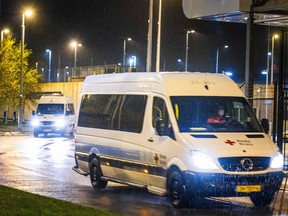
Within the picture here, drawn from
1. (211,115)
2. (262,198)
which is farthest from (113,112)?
(262,198)

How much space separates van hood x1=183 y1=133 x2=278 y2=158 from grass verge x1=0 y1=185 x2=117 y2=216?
218cm

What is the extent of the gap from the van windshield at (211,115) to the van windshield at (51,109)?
2578 cm

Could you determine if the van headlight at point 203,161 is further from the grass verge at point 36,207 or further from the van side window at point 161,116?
the grass verge at point 36,207

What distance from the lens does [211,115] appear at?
12.7 m

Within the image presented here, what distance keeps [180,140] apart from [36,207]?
287cm

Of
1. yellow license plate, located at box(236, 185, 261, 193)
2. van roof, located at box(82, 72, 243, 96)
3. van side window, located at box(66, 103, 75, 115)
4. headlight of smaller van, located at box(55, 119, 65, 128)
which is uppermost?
van roof, located at box(82, 72, 243, 96)

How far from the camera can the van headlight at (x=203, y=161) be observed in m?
11.5

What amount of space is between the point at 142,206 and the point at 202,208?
1117 millimetres

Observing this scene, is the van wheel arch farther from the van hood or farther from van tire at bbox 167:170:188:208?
the van hood

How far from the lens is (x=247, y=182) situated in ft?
38.2

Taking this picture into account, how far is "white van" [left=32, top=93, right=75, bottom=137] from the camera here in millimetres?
38000

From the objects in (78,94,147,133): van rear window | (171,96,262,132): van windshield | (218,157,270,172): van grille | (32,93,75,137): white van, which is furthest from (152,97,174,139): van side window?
(32,93,75,137): white van

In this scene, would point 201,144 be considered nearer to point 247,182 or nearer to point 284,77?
point 247,182

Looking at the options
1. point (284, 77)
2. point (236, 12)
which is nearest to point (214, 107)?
point (284, 77)
